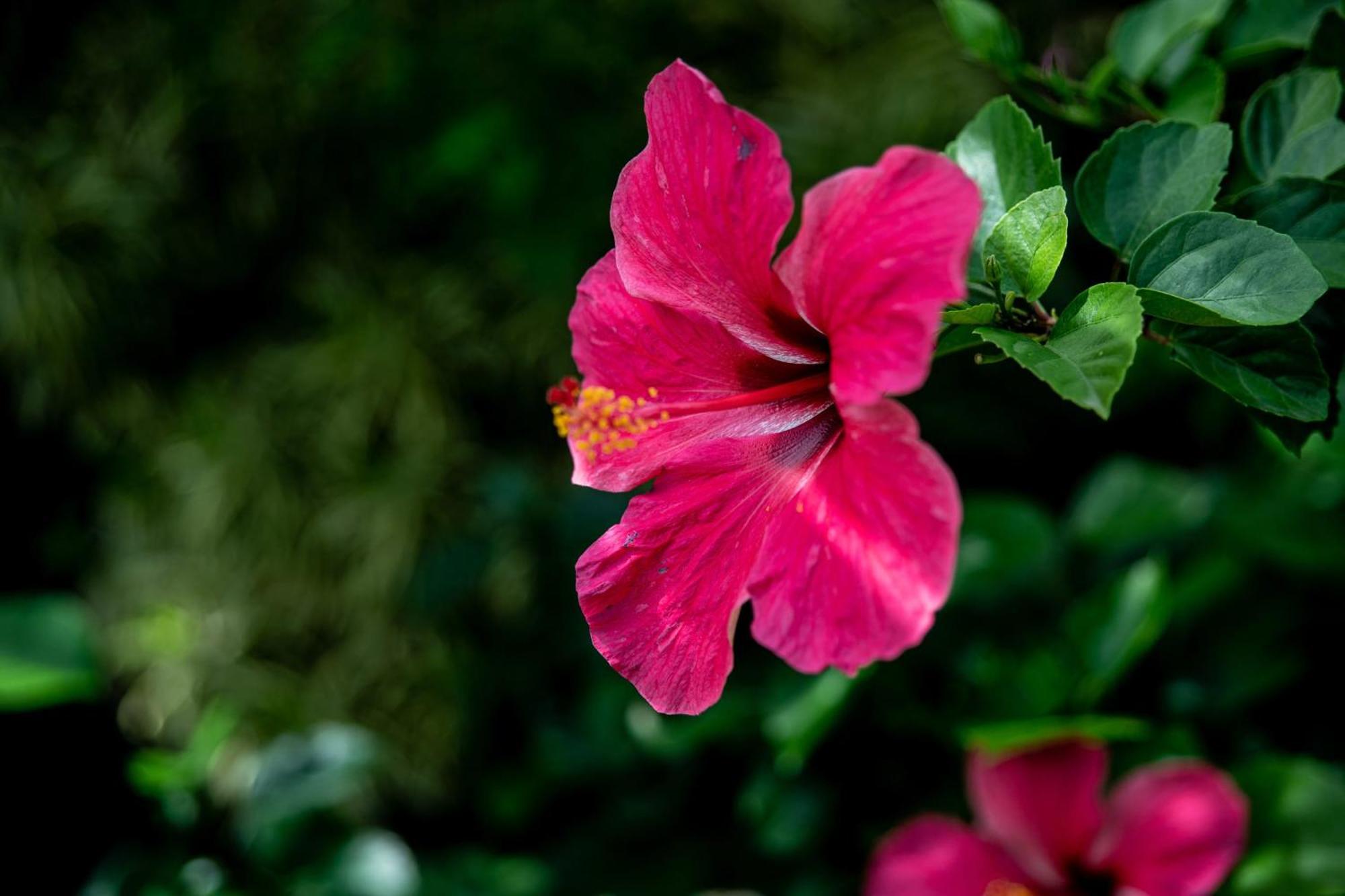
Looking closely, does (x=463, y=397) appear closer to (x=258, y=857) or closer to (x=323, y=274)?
(x=323, y=274)

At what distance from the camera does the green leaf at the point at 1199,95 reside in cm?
65

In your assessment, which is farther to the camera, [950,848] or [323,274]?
[323,274]

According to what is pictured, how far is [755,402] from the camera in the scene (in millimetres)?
601

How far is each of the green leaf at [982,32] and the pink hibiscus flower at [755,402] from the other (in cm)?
25

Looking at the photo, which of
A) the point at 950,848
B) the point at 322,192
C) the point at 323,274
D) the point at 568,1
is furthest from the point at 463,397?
the point at 950,848

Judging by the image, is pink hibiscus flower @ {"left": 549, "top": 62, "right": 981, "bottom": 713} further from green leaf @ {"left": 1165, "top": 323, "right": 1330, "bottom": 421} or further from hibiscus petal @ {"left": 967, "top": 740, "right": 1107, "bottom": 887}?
hibiscus petal @ {"left": 967, "top": 740, "right": 1107, "bottom": 887}

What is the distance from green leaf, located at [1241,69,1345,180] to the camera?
1.91 ft

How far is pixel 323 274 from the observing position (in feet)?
7.43

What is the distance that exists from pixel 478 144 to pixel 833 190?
1348 millimetres

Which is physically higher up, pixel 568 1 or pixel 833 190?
pixel 833 190

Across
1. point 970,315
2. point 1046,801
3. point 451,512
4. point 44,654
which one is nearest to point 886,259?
point 970,315

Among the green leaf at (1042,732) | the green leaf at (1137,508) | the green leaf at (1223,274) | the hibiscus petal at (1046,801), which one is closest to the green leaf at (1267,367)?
the green leaf at (1223,274)

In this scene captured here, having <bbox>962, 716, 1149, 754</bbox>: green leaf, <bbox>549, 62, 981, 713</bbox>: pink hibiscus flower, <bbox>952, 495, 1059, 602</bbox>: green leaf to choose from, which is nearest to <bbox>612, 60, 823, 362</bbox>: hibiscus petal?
<bbox>549, 62, 981, 713</bbox>: pink hibiscus flower

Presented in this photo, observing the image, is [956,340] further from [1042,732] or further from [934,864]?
[934,864]
